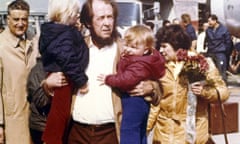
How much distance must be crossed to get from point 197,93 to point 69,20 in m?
1.16

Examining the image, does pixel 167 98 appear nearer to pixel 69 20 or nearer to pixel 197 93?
pixel 197 93

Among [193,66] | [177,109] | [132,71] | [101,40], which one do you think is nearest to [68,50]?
[101,40]

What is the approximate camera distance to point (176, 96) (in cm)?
421

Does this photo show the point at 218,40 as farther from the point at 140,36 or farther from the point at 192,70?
the point at 140,36

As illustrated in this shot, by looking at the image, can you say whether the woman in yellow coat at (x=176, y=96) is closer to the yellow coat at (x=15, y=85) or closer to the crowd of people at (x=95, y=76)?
the crowd of people at (x=95, y=76)

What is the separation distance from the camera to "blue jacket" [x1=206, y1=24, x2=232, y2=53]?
13781 mm

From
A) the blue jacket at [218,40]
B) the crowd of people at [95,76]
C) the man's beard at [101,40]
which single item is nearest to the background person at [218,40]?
the blue jacket at [218,40]

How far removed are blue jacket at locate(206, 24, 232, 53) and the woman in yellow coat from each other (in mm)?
9502

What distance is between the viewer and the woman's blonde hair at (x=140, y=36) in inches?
138

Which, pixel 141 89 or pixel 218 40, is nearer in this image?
pixel 141 89

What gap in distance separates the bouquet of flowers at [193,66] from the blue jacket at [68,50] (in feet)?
3.13

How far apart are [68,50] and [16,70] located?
0.94 metres

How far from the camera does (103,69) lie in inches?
134

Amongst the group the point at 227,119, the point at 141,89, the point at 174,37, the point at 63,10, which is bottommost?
the point at 227,119
